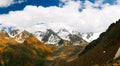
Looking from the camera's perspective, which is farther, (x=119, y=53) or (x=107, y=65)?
(x=119, y=53)

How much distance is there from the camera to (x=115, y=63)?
75250mm

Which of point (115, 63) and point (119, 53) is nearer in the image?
point (115, 63)

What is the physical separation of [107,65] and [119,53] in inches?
840

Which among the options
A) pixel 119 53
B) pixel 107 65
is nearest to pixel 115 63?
pixel 107 65

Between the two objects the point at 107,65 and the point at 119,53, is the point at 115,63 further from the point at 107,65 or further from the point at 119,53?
the point at 119,53

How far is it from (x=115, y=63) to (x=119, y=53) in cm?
2109

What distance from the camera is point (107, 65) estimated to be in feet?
248

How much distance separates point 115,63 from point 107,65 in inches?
81.4
